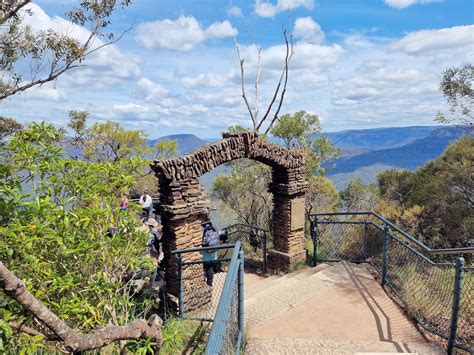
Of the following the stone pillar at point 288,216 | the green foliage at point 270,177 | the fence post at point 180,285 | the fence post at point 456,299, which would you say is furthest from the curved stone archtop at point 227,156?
the green foliage at point 270,177

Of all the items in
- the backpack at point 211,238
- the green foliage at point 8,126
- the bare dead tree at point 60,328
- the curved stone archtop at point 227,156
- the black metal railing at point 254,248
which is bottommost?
the black metal railing at point 254,248

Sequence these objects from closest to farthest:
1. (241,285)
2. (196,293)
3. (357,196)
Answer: (241,285), (196,293), (357,196)

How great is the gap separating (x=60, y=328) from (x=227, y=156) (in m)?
5.44

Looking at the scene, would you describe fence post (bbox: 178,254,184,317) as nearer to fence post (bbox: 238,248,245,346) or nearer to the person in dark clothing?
the person in dark clothing

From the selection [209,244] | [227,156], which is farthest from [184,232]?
[227,156]

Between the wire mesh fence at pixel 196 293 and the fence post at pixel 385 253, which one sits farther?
the wire mesh fence at pixel 196 293

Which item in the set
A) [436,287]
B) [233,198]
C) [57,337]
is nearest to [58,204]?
[57,337]

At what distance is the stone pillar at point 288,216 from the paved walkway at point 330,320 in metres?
2.25

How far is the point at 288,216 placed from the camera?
30.1 ft

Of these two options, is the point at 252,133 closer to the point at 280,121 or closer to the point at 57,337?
the point at 57,337

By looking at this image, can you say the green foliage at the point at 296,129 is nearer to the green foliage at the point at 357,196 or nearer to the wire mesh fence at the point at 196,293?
the green foliage at the point at 357,196

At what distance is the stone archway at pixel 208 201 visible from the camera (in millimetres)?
6793

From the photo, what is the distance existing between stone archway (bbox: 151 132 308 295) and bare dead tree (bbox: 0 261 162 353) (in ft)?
11.5

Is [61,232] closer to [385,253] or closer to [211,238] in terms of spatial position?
[211,238]
